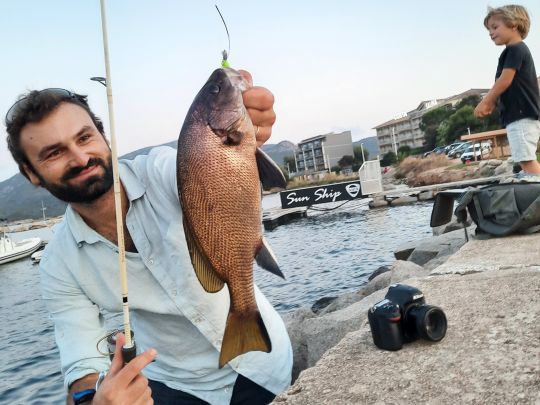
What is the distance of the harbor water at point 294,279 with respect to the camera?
955 cm

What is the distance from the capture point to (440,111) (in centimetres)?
7706

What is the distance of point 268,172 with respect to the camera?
168cm

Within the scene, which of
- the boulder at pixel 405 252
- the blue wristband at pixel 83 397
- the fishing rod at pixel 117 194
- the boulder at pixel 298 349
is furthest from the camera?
the boulder at pixel 405 252

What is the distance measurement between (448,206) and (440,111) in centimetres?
7820

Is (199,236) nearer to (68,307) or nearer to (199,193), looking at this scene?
(199,193)

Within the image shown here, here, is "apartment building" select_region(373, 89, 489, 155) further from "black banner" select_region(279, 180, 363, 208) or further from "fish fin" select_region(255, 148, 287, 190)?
"fish fin" select_region(255, 148, 287, 190)

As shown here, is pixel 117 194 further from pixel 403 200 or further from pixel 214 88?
pixel 403 200

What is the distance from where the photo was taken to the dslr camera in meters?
2.17

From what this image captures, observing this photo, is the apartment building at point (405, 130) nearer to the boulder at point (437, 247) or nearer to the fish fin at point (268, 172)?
the boulder at point (437, 247)

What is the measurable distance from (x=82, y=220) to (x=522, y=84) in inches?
186

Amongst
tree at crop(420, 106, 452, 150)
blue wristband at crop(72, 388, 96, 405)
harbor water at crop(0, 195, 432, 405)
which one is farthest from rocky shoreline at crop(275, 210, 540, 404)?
tree at crop(420, 106, 452, 150)

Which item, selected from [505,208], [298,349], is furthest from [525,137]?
[298,349]

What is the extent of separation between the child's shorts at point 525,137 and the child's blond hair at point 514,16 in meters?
1.03

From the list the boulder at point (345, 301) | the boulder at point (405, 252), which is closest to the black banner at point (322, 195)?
the boulder at point (405, 252)
